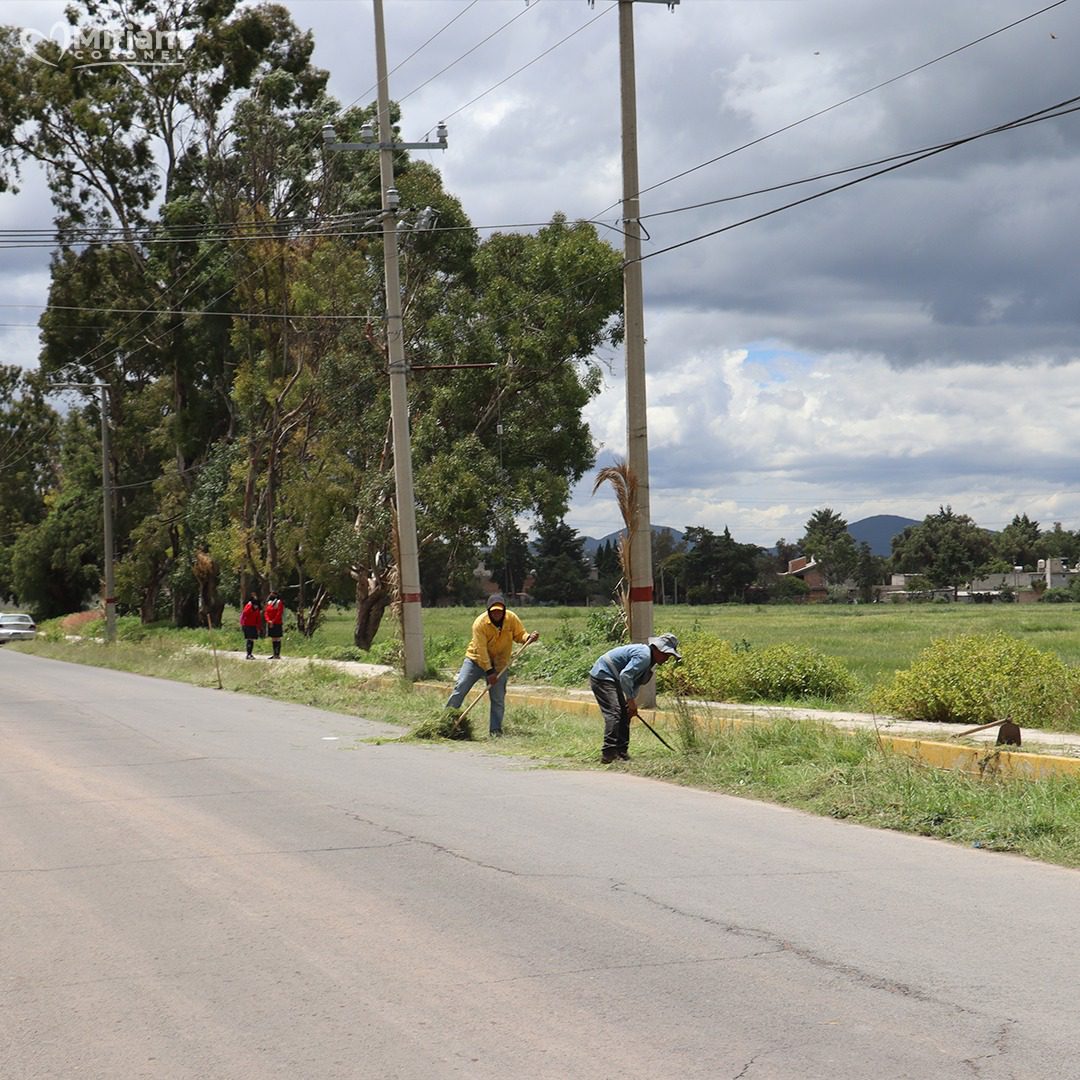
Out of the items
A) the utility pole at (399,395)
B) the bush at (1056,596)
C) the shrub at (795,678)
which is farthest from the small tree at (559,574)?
the shrub at (795,678)

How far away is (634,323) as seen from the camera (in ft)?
60.0

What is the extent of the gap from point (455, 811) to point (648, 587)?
753 cm

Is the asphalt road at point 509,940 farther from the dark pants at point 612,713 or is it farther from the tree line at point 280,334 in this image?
the tree line at point 280,334

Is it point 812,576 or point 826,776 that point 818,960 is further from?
point 812,576

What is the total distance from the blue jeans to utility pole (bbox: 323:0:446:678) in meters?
7.30

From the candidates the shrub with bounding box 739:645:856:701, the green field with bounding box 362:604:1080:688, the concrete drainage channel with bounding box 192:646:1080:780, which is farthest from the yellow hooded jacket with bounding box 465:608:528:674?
the green field with bounding box 362:604:1080:688

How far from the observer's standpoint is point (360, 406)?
39.8m

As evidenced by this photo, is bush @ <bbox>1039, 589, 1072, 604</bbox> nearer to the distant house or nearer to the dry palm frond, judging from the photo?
the distant house

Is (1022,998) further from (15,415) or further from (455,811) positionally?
(15,415)

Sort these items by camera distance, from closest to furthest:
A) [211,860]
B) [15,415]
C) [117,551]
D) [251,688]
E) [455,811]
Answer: [211,860]
[455,811]
[251,688]
[117,551]
[15,415]

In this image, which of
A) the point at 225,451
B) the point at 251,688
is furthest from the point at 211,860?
the point at 225,451

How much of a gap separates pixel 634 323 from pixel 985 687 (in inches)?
252

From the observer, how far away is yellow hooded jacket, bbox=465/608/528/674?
1661cm

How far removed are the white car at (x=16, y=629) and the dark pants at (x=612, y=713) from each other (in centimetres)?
5471
